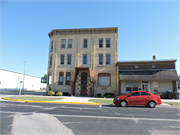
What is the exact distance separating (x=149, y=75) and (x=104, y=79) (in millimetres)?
7772

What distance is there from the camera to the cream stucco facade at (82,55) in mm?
24859

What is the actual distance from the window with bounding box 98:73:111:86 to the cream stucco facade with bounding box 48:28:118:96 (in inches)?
7.4

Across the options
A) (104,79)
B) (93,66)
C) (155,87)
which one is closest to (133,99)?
(155,87)

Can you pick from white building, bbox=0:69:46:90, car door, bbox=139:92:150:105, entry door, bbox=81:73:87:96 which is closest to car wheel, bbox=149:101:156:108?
car door, bbox=139:92:150:105

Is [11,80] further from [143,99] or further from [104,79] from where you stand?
[143,99]

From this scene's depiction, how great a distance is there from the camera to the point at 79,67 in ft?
78.4

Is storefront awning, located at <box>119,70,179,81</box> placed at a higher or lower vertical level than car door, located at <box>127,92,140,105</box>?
higher

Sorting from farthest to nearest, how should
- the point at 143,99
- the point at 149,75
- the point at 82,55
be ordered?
the point at 82,55, the point at 149,75, the point at 143,99

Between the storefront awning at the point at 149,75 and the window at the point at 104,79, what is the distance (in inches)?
123

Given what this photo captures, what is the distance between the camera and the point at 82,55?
26.1 metres

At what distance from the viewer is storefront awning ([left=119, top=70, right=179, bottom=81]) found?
20281 millimetres

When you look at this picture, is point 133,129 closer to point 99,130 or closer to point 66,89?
point 99,130

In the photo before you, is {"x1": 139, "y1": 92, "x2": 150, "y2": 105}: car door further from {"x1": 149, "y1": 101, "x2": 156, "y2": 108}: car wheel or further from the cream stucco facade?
the cream stucco facade

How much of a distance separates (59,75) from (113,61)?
10881mm
